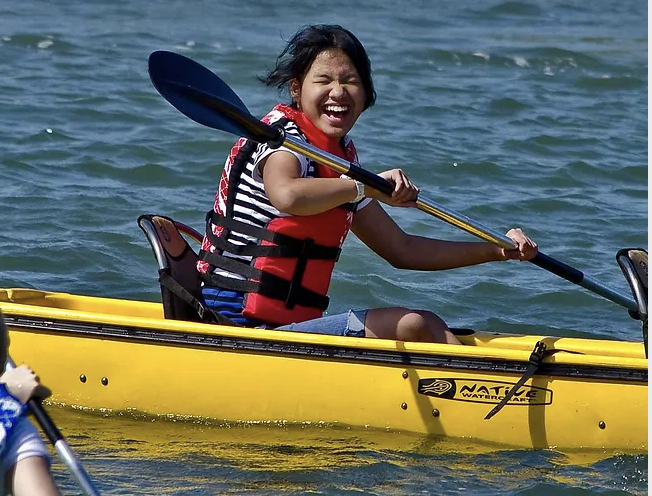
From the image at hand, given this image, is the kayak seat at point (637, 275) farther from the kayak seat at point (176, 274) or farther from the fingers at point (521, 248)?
the kayak seat at point (176, 274)

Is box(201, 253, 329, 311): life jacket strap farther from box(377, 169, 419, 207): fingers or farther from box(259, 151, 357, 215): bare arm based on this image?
box(377, 169, 419, 207): fingers

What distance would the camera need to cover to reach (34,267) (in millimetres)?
6684

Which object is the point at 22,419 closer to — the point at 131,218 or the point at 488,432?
the point at 488,432

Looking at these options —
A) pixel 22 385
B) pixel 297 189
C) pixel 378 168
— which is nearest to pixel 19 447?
pixel 22 385

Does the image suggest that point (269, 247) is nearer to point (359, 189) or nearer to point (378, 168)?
point (359, 189)

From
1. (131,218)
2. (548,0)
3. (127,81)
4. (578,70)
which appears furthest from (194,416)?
(548,0)

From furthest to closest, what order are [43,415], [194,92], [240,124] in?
[194,92] < [240,124] < [43,415]

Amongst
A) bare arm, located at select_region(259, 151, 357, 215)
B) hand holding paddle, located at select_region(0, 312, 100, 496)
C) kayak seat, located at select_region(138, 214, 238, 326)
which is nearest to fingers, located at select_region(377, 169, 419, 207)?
bare arm, located at select_region(259, 151, 357, 215)

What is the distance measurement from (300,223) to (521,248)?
0.85 metres

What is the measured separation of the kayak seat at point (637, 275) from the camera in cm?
461

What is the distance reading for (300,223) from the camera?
4.61 m

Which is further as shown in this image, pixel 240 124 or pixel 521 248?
pixel 521 248

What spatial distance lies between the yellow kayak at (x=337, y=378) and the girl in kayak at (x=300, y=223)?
13cm

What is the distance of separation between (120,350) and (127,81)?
21.7 ft
